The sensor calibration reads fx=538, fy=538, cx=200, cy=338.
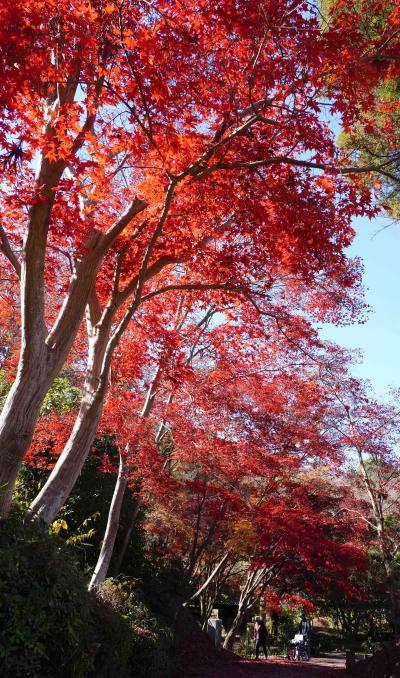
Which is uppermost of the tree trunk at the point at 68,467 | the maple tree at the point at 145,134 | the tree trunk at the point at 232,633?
the maple tree at the point at 145,134

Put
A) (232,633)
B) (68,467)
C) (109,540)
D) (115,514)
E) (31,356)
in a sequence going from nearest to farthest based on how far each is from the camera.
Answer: (31,356)
(68,467)
(109,540)
(115,514)
(232,633)

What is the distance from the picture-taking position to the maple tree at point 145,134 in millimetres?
5449

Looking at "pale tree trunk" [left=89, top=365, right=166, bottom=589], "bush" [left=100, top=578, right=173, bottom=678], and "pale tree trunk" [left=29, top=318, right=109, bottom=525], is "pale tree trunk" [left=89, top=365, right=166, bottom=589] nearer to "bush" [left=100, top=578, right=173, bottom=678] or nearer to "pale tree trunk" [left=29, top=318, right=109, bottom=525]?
"bush" [left=100, top=578, right=173, bottom=678]

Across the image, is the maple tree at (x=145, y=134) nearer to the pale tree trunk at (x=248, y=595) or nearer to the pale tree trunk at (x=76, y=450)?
the pale tree trunk at (x=76, y=450)

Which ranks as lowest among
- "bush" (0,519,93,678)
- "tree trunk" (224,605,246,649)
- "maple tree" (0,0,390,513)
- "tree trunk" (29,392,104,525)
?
"bush" (0,519,93,678)

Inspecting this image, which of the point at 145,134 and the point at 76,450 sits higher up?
the point at 145,134

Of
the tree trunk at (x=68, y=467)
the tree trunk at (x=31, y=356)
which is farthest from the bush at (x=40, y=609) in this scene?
the tree trunk at (x=31, y=356)

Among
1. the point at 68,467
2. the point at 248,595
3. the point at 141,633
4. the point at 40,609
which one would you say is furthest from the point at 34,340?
the point at 248,595

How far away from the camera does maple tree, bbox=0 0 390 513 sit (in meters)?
5.45

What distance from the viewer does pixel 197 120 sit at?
6.25 metres

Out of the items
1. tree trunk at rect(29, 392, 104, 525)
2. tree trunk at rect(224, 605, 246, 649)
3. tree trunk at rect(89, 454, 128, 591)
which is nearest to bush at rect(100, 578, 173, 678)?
tree trunk at rect(89, 454, 128, 591)

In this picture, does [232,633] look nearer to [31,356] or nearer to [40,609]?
[31,356]

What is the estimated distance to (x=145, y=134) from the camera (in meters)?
6.24

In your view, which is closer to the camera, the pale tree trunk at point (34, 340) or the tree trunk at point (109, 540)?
the pale tree trunk at point (34, 340)
